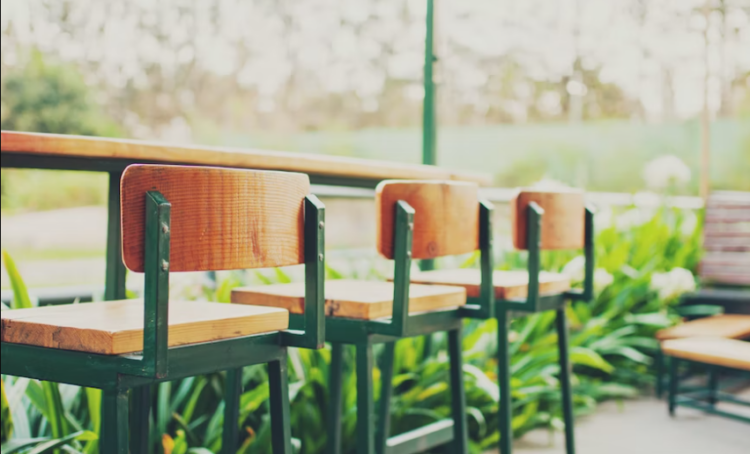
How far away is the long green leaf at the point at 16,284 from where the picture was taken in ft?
5.95

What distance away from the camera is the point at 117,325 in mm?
1128

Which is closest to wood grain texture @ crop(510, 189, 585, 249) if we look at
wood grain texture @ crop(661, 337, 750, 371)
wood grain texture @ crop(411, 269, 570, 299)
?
wood grain texture @ crop(411, 269, 570, 299)

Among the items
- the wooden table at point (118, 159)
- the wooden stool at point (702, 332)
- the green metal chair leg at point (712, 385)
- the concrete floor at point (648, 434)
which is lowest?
the concrete floor at point (648, 434)

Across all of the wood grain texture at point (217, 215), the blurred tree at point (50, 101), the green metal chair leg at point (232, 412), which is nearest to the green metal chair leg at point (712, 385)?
the green metal chair leg at point (232, 412)

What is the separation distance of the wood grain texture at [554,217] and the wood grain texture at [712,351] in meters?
1.03

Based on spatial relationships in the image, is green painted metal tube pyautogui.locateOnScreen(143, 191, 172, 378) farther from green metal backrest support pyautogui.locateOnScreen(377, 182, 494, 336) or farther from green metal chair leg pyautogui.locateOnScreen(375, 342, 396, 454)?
green metal chair leg pyautogui.locateOnScreen(375, 342, 396, 454)

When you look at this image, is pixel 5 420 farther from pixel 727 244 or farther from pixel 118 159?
pixel 727 244

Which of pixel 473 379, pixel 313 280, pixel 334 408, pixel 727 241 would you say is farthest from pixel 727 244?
pixel 313 280

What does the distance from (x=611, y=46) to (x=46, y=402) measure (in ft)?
23.0

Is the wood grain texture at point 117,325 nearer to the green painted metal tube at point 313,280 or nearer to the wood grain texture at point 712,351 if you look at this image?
the green painted metal tube at point 313,280

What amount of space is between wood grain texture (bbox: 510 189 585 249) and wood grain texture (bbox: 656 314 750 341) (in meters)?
1.46

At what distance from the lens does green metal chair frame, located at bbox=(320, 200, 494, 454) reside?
1.52 metres

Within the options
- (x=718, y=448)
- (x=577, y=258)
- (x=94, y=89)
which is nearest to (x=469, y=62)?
(x=94, y=89)

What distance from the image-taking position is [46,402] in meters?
1.82
